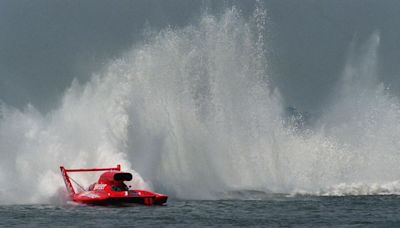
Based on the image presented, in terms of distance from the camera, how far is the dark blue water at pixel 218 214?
142ft

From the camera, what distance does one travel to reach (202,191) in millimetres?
59344

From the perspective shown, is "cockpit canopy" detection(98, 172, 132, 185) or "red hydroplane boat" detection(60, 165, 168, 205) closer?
"red hydroplane boat" detection(60, 165, 168, 205)

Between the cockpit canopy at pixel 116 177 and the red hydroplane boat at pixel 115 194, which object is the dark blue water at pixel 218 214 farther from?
the cockpit canopy at pixel 116 177

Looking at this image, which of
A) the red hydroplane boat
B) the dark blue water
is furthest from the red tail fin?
the dark blue water

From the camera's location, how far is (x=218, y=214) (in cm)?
4706

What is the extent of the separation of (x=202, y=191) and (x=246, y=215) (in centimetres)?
1287

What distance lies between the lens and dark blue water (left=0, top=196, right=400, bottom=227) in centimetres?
4322

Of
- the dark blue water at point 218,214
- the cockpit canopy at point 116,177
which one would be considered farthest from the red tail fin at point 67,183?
the cockpit canopy at point 116,177

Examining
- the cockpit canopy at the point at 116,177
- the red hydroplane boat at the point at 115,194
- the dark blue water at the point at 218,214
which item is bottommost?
the dark blue water at the point at 218,214

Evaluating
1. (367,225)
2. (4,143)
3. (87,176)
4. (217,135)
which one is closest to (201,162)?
(217,135)

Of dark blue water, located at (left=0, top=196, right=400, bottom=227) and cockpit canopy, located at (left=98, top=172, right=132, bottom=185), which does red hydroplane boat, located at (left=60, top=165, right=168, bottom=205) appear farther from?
dark blue water, located at (left=0, top=196, right=400, bottom=227)

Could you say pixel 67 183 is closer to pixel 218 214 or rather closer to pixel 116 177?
pixel 116 177

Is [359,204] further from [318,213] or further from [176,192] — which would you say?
[176,192]

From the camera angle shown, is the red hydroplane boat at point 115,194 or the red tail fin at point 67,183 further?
the red tail fin at point 67,183
